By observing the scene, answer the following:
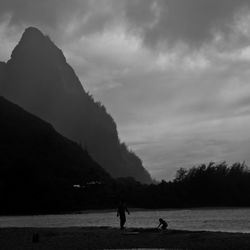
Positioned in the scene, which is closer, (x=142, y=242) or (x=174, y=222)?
(x=142, y=242)

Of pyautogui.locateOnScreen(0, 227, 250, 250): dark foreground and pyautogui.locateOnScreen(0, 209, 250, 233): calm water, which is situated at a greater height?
pyautogui.locateOnScreen(0, 209, 250, 233): calm water

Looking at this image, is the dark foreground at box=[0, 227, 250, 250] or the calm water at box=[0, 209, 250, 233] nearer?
the dark foreground at box=[0, 227, 250, 250]

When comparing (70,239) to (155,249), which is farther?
(70,239)

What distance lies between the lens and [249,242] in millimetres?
34844

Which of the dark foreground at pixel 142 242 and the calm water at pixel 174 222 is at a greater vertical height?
the calm water at pixel 174 222

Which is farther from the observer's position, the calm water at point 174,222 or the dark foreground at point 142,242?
the calm water at point 174,222

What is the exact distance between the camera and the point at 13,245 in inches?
1571

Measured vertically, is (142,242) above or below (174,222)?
below

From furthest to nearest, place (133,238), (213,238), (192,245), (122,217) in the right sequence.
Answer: (122,217) → (133,238) → (213,238) → (192,245)

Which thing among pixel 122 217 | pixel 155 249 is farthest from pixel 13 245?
pixel 122 217

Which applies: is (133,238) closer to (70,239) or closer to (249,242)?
(70,239)

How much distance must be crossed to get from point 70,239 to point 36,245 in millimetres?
4670

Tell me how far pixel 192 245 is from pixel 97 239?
31.5ft

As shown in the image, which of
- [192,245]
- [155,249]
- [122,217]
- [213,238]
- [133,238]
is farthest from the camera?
[122,217]
